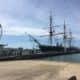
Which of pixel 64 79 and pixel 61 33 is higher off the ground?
pixel 61 33

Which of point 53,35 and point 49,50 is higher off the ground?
point 53,35

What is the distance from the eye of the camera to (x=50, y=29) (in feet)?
408

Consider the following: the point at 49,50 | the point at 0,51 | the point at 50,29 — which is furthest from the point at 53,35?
the point at 0,51

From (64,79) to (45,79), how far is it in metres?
1.59

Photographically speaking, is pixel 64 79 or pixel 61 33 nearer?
pixel 64 79

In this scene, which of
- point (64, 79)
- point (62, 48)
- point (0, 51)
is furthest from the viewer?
point (62, 48)

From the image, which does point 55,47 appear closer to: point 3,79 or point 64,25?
point 64,25

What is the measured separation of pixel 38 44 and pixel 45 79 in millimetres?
94480

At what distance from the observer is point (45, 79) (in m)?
18.5

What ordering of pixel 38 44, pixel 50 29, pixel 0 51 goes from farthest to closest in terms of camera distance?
pixel 50 29 → pixel 38 44 → pixel 0 51

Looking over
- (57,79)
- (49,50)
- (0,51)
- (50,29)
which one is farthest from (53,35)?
(57,79)

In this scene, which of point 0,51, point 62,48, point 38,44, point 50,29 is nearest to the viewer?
point 0,51

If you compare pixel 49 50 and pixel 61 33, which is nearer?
pixel 49 50

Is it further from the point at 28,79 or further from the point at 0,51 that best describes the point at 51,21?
the point at 28,79
